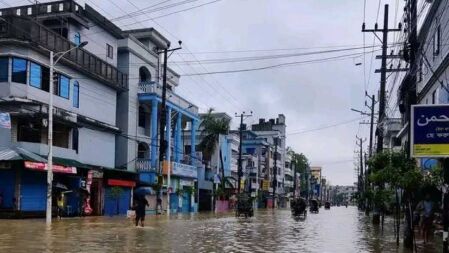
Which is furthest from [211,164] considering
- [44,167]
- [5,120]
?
[5,120]

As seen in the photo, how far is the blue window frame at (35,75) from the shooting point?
3503 cm

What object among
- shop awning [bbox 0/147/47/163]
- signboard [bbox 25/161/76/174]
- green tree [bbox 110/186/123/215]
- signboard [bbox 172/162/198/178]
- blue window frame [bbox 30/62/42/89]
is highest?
blue window frame [bbox 30/62/42/89]

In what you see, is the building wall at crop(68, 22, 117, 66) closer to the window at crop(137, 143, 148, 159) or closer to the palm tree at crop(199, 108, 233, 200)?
the window at crop(137, 143, 148, 159)

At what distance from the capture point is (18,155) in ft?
107

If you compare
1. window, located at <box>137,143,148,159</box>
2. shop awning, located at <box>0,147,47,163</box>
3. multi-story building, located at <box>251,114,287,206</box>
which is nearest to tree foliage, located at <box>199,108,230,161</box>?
window, located at <box>137,143,148,159</box>

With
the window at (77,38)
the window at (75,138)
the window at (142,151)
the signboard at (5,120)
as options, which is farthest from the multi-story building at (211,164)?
the signboard at (5,120)

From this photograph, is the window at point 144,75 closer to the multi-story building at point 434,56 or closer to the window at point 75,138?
the window at point 75,138

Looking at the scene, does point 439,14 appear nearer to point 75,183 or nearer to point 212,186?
point 75,183

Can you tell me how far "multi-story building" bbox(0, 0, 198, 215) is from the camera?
34.4 meters

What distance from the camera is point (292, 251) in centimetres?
1734

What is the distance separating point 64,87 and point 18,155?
7.50m

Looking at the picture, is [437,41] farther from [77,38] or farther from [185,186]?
[185,186]

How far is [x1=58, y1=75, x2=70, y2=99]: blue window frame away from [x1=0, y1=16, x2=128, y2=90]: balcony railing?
1.17 meters

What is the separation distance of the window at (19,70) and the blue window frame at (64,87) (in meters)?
3.83
